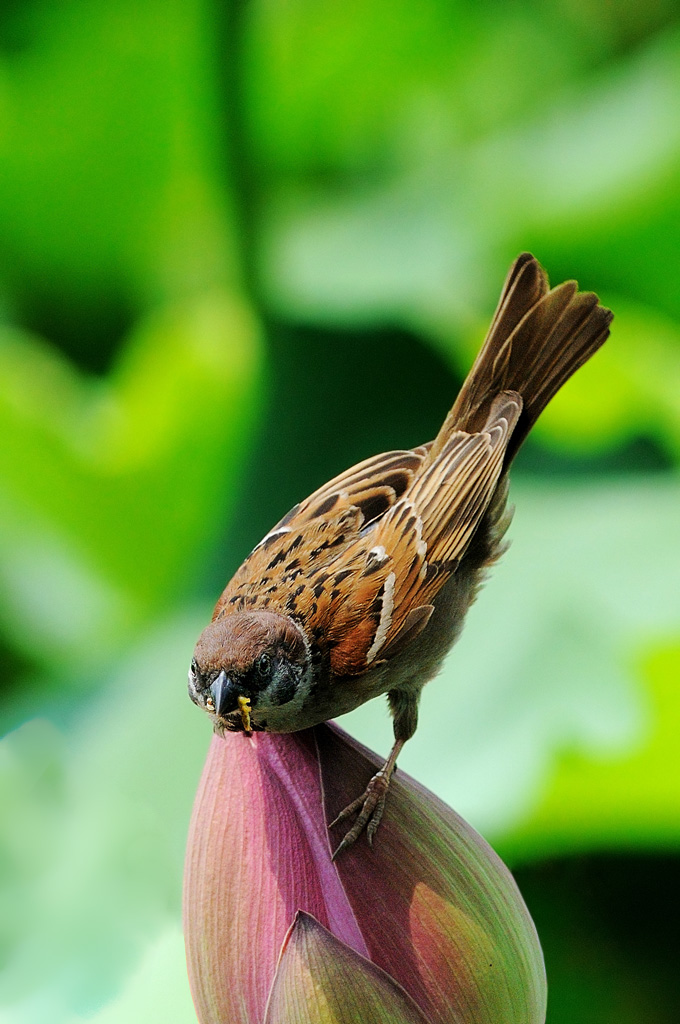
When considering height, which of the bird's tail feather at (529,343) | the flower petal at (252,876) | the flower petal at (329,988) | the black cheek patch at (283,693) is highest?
the bird's tail feather at (529,343)

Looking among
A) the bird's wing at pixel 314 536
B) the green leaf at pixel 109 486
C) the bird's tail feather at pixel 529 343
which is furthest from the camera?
the green leaf at pixel 109 486

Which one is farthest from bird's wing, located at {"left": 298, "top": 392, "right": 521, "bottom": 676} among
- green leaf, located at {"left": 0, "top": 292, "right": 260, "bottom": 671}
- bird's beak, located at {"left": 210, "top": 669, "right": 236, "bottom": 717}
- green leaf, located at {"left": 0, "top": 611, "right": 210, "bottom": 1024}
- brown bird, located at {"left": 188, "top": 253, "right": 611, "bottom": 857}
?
green leaf, located at {"left": 0, "top": 292, "right": 260, "bottom": 671}

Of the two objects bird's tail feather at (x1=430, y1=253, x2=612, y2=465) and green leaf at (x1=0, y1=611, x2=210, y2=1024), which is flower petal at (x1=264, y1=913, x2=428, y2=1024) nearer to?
green leaf at (x1=0, y1=611, x2=210, y2=1024)

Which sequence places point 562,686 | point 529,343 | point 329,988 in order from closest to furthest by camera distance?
point 329,988, point 529,343, point 562,686

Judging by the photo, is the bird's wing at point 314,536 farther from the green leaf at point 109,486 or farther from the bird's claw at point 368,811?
the green leaf at point 109,486

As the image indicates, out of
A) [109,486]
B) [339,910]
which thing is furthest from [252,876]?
[109,486]

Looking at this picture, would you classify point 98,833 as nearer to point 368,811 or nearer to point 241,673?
point 241,673

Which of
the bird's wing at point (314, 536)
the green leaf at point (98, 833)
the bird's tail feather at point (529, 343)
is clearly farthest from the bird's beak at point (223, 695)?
the bird's tail feather at point (529, 343)
